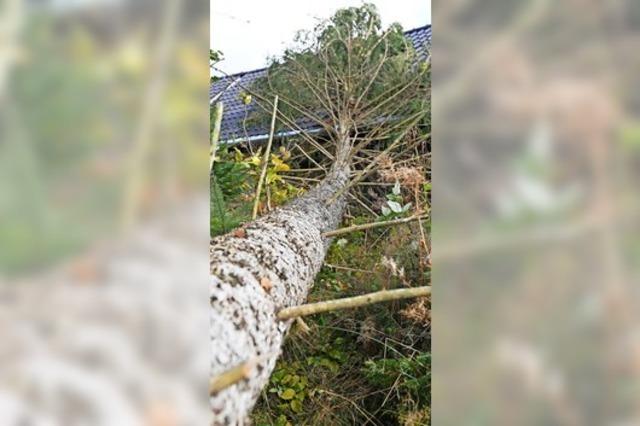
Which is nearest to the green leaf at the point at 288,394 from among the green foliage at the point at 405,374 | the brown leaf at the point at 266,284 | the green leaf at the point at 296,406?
the green leaf at the point at 296,406

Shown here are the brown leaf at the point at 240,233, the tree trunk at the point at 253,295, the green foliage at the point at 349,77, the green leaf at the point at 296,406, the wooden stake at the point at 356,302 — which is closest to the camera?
the tree trunk at the point at 253,295

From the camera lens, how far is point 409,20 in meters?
1.97

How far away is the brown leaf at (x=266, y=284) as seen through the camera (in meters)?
0.64

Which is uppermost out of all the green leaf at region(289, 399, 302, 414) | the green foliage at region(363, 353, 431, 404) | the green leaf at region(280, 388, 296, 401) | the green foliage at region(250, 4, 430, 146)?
the green foliage at region(250, 4, 430, 146)

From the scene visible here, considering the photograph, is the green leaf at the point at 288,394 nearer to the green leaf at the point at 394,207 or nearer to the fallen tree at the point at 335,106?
the fallen tree at the point at 335,106

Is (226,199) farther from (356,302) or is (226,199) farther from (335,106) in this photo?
(335,106)

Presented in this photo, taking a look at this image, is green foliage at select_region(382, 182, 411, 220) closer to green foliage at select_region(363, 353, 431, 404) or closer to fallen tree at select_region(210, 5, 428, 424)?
fallen tree at select_region(210, 5, 428, 424)

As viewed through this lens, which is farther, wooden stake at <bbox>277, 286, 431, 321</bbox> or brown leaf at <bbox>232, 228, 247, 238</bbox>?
brown leaf at <bbox>232, 228, 247, 238</bbox>
